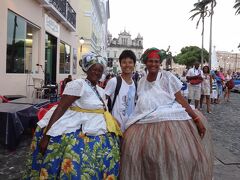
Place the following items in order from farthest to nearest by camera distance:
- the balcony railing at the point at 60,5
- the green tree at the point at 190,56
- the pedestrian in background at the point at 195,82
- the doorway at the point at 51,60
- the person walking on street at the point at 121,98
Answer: the green tree at the point at 190,56 < the doorway at the point at 51,60 < the balcony railing at the point at 60,5 < the pedestrian in background at the point at 195,82 < the person walking on street at the point at 121,98

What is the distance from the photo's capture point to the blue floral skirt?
113 inches

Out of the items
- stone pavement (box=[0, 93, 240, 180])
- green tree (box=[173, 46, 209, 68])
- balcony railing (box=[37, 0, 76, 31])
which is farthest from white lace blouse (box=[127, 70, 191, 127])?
green tree (box=[173, 46, 209, 68])

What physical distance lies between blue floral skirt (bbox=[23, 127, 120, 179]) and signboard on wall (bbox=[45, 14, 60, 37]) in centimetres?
1319

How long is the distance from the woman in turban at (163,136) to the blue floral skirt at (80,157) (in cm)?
15

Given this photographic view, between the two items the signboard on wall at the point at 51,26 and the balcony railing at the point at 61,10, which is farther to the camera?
the signboard on wall at the point at 51,26

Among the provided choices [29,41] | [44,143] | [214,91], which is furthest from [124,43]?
[44,143]

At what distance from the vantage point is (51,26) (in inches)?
651

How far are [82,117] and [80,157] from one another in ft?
1.27

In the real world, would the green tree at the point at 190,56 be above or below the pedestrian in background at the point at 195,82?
above

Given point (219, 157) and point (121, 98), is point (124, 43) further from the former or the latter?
point (121, 98)

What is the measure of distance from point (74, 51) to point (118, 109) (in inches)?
869

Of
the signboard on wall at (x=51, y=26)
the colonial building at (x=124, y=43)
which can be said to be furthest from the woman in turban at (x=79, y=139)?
the colonial building at (x=124, y=43)

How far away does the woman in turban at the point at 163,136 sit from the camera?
9.65 feet

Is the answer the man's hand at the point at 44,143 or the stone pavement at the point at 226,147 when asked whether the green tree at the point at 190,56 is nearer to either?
the stone pavement at the point at 226,147
